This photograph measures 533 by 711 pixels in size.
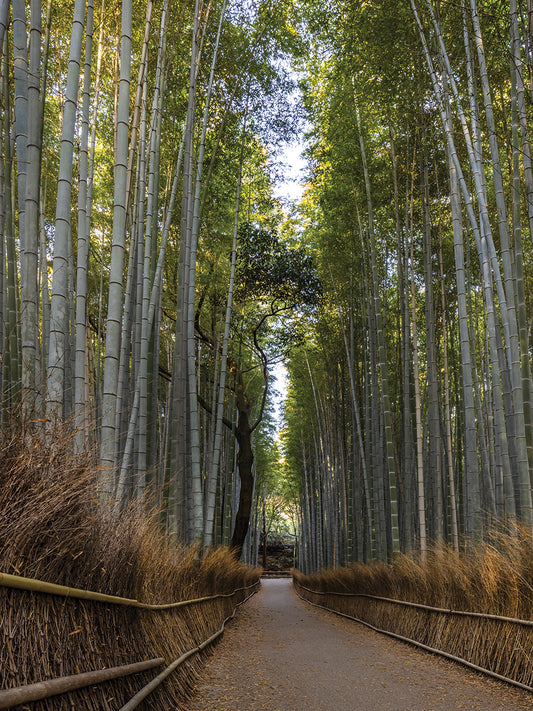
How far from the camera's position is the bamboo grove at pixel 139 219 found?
2.78 m

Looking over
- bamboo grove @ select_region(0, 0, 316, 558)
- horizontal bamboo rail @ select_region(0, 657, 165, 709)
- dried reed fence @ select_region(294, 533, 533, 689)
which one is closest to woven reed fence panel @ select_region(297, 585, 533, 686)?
dried reed fence @ select_region(294, 533, 533, 689)

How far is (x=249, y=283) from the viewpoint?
8.65 meters

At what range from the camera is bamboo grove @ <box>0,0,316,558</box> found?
278 cm

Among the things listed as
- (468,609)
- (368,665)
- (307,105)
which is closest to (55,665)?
(368,665)

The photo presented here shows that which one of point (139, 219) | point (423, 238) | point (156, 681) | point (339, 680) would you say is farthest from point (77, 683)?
point (423, 238)

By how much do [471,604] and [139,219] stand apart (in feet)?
11.3

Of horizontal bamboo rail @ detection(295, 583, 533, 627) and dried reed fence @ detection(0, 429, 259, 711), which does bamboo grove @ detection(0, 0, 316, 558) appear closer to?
dried reed fence @ detection(0, 429, 259, 711)

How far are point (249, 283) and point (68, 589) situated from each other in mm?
7338

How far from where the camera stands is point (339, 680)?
10.3 ft

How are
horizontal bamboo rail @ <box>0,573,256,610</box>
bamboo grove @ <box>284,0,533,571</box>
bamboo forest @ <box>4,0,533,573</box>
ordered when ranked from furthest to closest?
bamboo grove @ <box>284,0,533,571</box> → bamboo forest @ <box>4,0,533,573</box> → horizontal bamboo rail @ <box>0,573,256,610</box>

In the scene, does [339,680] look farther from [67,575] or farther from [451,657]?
[67,575]

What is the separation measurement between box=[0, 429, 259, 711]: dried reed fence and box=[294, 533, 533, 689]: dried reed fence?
1722mm

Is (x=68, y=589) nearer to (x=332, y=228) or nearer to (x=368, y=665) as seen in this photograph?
(x=368, y=665)

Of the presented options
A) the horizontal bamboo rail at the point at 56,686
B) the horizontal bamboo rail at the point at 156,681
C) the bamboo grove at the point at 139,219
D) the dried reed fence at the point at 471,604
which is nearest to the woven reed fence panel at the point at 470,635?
the dried reed fence at the point at 471,604
